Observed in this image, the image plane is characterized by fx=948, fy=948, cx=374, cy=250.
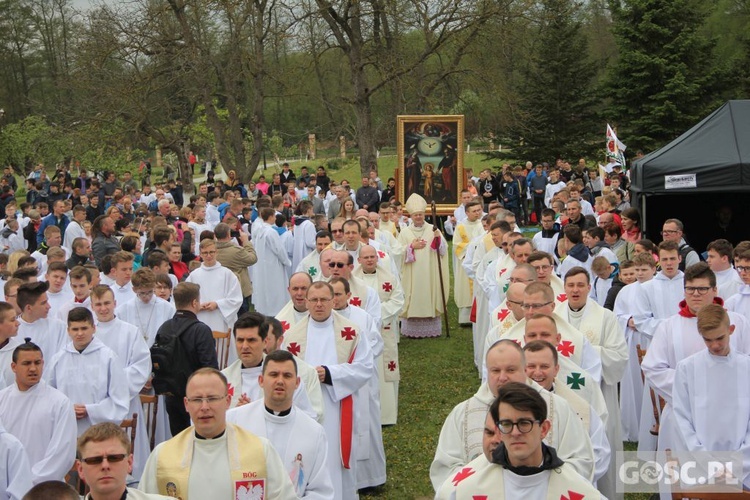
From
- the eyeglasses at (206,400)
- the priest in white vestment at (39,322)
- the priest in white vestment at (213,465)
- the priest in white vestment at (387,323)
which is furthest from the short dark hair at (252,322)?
the priest in white vestment at (387,323)

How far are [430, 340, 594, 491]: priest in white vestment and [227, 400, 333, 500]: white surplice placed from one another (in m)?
0.64

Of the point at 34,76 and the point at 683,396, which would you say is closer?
the point at 683,396

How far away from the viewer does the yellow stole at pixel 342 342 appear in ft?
24.9

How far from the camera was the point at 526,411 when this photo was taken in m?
4.04

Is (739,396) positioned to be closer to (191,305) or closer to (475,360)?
(191,305)

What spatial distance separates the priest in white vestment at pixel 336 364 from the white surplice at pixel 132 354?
120 cm

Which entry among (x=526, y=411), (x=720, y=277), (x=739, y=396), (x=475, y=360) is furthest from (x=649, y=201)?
(x=526, y=411)

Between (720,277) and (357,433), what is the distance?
3.91 m

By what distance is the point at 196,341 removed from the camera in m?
7.74

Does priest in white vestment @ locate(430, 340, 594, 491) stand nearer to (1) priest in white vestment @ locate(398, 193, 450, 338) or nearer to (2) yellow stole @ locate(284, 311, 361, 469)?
(2) yellow stole @ locate(284, 311, 361, 469)

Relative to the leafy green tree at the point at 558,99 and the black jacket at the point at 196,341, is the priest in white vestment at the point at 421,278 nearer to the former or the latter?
the black jacket at the point at 196,341

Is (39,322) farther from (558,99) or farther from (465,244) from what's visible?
(558,99)

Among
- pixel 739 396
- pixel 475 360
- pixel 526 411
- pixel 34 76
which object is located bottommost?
pixel 475 360

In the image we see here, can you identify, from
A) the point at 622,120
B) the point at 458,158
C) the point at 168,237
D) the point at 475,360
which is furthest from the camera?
the point at 622,120
